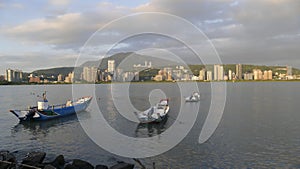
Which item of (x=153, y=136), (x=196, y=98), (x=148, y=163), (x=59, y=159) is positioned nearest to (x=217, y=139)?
(x=153, y=136)

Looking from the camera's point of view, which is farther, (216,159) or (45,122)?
(45,122)

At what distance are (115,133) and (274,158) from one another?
14.0 m

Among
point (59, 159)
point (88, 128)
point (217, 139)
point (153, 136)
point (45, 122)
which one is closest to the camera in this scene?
point (59, 159)

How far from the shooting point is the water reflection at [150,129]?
2545cm

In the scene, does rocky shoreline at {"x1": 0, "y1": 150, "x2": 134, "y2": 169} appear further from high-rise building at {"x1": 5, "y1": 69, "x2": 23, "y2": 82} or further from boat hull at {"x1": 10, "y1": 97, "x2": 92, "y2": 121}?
high-rise building at {"x1": 5, "y1": 69, "x2": 23, "y2": 82}

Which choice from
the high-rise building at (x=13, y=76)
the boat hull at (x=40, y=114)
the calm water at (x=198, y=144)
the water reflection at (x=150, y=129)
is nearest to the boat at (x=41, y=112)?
the boat hull at (x=40, y=114)

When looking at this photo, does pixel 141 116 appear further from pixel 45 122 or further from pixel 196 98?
pixel 196 98

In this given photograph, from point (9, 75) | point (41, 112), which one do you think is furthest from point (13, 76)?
point (41, 112)

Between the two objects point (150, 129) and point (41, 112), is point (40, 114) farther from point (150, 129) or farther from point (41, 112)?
point (150, 129)

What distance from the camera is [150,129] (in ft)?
91.0

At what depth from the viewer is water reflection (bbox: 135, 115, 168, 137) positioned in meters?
25.5

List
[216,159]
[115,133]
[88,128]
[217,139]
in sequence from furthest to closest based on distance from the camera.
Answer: [88,128] < [115,133] < [217,139] < [216,159]

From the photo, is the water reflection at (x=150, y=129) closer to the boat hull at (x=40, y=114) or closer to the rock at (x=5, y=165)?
the rock at (x=5, y=165)

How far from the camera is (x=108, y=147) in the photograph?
68.9 feet
